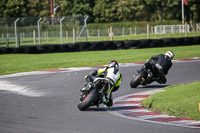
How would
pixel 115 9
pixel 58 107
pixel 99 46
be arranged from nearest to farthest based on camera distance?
pixel 58 107, pixel 99 46, pixel 115 9

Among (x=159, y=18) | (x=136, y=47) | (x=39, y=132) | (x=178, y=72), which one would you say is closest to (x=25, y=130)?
(x=39, y=132)

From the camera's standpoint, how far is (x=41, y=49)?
26688 mm

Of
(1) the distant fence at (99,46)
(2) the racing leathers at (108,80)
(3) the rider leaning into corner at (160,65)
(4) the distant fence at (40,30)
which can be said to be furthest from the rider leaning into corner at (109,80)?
(4) the distant fence at (40,30)

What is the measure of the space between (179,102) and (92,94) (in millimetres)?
2141

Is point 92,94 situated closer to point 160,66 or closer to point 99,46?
point 160,66

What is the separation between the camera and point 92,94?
922cm

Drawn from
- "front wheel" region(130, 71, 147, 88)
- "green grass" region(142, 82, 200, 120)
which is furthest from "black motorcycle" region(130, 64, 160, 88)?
"green grass" region(142, 82, 200, 120)

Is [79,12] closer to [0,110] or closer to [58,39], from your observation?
[58,39]

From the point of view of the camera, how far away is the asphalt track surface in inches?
291

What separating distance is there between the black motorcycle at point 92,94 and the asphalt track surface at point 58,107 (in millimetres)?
178

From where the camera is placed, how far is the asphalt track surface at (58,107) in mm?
7380

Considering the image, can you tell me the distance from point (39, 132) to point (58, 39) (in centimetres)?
2594

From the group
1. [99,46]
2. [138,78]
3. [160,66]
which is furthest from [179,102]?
[99,46]

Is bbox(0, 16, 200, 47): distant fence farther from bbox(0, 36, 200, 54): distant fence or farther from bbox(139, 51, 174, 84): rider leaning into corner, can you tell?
bbox(139, 51, 174, 84): rider leaning into corner
